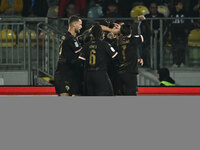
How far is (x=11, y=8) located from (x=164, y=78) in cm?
484

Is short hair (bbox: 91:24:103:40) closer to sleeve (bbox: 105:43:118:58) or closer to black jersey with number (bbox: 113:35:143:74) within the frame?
sleeve (bbox: 105:43:118:58)

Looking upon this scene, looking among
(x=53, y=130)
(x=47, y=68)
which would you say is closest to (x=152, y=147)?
(x=53, y=130)

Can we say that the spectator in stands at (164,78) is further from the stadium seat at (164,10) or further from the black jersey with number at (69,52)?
the black jersey with number at (69,52)

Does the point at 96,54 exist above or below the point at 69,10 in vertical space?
below

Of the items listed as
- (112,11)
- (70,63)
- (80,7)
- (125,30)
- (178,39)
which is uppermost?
(80,7)

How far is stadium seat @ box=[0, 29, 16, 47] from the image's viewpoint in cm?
1639

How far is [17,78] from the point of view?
52.9 ft

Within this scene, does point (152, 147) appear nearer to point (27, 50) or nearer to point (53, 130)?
point (53, 130)

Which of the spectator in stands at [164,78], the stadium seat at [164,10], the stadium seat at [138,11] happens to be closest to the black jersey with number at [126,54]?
the spectator in stands at [164,78]

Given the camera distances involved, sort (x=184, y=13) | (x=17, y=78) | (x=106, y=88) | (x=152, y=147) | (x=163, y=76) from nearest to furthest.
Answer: (x=152, y=147)
(x=106, y=88)
(x=163, y=76)
(x=17, y=78)
(x=184, y=13)

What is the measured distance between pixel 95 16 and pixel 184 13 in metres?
2.13

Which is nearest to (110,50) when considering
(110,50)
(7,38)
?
(110,50)

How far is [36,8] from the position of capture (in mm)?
17812

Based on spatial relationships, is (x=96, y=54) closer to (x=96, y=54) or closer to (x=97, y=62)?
(x=96, y=54)
